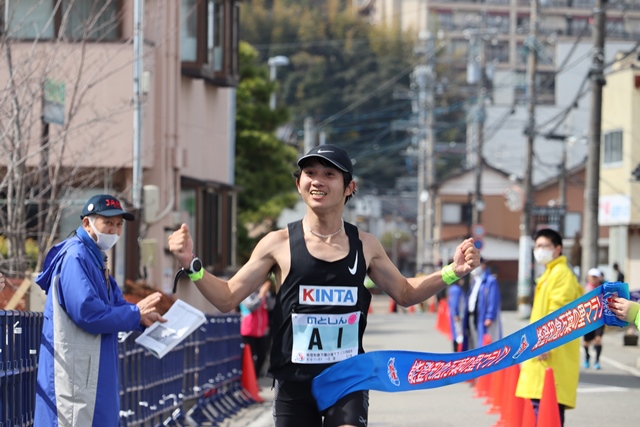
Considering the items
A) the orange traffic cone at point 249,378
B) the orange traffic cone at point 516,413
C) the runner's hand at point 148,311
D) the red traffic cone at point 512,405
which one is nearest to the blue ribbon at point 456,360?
the runner's hand at point 148,311

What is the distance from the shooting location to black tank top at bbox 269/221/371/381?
6578mm

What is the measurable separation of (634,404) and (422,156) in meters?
54.7

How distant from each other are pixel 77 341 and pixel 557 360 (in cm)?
475

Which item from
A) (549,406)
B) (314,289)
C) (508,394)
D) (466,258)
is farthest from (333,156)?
(508,394)

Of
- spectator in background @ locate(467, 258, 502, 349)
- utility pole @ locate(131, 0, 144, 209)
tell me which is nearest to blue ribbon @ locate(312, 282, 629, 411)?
spectator in background @ locate(467, 258, 502, 349)

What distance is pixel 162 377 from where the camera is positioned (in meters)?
12.4

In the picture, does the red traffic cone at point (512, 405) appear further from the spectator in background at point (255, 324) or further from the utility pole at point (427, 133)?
the utility pole at point (427, 133)

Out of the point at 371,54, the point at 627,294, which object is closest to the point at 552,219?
the point at 627,294

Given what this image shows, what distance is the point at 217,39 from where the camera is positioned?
82.5 ft

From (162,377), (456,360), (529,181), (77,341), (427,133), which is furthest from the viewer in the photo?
(427,133)

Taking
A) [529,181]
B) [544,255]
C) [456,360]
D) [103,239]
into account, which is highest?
[529,181]

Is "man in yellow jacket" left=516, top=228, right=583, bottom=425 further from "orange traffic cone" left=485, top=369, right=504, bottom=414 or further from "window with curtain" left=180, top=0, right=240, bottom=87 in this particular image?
"window with curtain" left=180, top=0, right=240, bottom=87

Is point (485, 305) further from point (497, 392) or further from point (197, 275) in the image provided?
point (197, 275)

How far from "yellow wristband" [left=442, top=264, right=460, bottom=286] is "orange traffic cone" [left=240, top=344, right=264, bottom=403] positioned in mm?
10150
